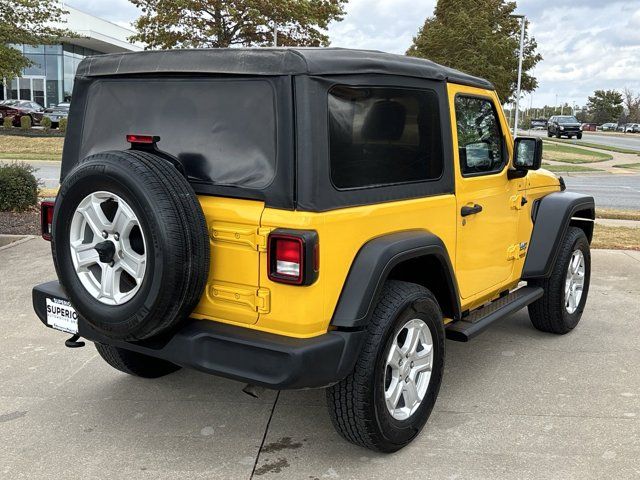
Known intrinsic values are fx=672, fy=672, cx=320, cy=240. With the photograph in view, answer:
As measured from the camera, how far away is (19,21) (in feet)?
37.2

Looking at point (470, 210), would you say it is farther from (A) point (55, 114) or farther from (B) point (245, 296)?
(A) point (55, 114)

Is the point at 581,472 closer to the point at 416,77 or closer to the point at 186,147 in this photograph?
the point at 416,77

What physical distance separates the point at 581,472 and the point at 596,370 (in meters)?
1.47

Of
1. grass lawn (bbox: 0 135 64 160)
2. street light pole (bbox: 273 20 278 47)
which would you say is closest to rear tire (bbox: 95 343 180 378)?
grass lawn (bbox: 0 135 64 160)

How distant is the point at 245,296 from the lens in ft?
9.64

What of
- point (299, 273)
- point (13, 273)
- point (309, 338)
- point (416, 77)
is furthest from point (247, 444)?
point (13, 273)

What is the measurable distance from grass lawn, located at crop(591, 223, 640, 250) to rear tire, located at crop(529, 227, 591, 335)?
356 centimetres

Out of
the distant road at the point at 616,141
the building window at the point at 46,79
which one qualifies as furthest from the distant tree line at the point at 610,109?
the building window at the point at 46,79

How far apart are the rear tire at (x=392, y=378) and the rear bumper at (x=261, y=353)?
14 centimetres

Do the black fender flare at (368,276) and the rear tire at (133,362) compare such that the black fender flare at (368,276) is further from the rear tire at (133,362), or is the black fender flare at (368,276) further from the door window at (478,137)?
the rear tire at (133,362)

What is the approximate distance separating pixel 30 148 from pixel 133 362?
2184cm

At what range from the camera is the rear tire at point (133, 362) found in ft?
13.1

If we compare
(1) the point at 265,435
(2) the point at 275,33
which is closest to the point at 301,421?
(1) the point at 265,435

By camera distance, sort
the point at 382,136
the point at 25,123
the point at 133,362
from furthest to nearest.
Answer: the point at 25,123 < the point at 133,362 < the point at 382,136
